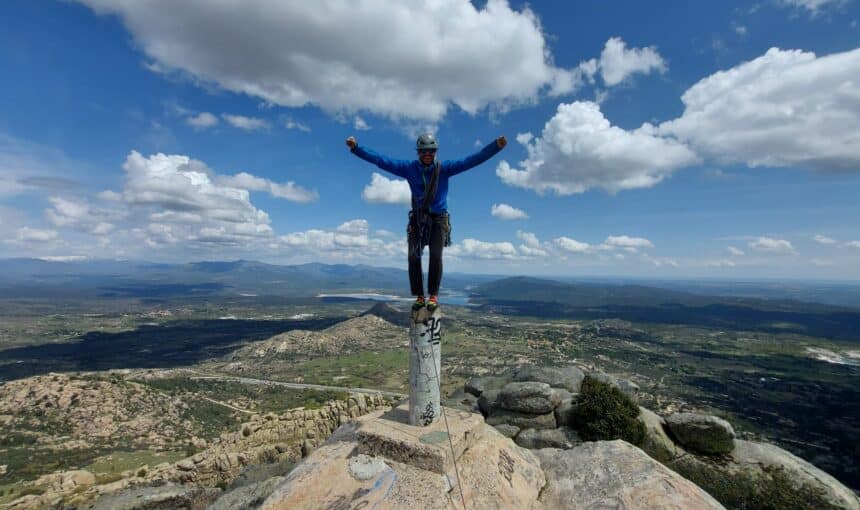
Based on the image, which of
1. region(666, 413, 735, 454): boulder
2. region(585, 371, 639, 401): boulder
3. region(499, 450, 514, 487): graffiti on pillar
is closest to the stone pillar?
region(499, 450, 514, 487): graffiti on pillar

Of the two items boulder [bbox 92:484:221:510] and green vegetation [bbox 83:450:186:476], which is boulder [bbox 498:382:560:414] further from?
green vegetation [bbox 83:450:186:476]

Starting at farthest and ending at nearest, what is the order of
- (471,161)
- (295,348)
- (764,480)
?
1. (295,348)
2. (764,480)
3. (471,161)

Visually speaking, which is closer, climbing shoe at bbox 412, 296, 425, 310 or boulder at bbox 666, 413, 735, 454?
climbing shoe at bbox 412, 296, 425, 310

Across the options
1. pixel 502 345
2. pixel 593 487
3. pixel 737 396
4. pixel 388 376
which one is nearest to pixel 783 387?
pixel 737 396

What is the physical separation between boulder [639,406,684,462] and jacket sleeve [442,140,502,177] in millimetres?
18386

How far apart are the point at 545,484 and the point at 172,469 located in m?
29.8

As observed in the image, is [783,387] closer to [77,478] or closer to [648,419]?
[648,419]

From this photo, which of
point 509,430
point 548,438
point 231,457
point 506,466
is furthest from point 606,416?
point 231,457

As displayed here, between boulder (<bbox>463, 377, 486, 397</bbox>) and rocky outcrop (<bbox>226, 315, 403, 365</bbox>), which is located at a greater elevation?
boulder (<bbox>463, 377, 486, 397</bbox>)

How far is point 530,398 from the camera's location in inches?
938

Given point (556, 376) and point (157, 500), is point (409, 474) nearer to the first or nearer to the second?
point (157, 500)

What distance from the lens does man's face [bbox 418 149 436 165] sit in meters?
11.3

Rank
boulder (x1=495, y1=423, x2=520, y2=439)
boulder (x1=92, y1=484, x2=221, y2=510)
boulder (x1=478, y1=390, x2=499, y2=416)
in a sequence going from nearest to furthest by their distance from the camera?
boulder (x1=92, y1=484, x2=221, y2=510), boulder (x1=495, y1=423, x2=520, y2=439), boulder (x1=478, y1=390, x2=499, y2=416)

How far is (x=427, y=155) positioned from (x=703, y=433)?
69.0 ft
